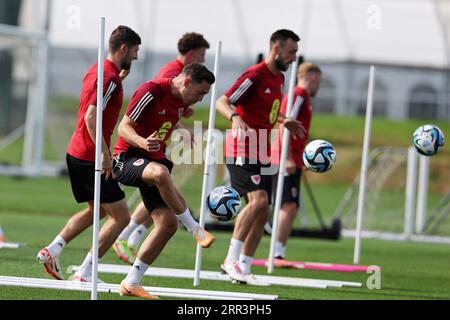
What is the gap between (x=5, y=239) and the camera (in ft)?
50.8

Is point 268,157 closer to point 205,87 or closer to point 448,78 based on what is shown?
point 205,87

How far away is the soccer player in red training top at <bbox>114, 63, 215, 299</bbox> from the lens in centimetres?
961

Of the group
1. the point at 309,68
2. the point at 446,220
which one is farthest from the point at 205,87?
the point at 446,220

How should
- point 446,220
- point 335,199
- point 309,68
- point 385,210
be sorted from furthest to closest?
point 335,199 < point 385,210 < point 446,220 < point 309,68

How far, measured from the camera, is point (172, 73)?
12469 millimetres

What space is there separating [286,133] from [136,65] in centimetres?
2489

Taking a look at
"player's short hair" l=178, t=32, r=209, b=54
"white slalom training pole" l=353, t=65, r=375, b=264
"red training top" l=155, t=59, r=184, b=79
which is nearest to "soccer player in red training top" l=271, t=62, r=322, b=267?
"white slalom training pole" l=353, t=65, r=375, b=264

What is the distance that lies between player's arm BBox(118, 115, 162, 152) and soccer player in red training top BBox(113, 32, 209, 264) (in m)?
2.17

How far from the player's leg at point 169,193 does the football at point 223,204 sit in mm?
266

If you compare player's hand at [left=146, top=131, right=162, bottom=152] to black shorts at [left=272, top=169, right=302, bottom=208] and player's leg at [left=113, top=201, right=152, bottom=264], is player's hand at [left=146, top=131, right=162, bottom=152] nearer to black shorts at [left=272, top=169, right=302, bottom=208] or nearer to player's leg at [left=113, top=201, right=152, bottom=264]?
player's leg at [left=113, top=201, right=152, bottom=264]

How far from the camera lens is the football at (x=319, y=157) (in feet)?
37.7

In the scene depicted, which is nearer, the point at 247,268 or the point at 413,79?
the point at 247,268

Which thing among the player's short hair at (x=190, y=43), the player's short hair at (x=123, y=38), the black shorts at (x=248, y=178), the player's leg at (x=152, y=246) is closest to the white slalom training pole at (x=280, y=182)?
the black shorts at (x=248, y=178)

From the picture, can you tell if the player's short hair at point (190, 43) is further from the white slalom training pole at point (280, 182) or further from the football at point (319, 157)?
the football at point (319, 157)
